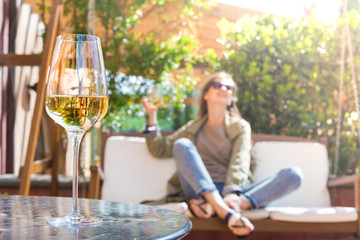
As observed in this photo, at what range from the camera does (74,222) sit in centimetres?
81

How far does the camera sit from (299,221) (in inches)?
105

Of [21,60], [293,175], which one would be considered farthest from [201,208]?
[21,60]

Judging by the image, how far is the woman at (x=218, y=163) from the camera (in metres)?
2.66

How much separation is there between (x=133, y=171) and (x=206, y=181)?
2.36 feet

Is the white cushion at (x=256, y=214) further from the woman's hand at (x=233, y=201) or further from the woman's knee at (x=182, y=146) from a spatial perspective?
the woman's knee at (x=182, y=146)

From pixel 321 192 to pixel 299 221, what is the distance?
668 millimetres

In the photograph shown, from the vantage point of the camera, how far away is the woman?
2.66 m

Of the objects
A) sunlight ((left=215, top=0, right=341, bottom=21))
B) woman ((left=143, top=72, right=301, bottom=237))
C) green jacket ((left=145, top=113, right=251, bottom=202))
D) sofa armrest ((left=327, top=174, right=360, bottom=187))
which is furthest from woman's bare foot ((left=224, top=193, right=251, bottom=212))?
sunlight ((left=215, top=0, right=341, bottom=21))

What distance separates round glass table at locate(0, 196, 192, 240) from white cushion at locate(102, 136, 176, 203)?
2.16 meters

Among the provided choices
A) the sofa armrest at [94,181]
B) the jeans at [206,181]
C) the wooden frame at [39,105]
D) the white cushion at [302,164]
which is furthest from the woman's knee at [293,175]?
the wooden frame at [39,105]

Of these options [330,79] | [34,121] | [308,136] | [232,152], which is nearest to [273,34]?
[330,79]

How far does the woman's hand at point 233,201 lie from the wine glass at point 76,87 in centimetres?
190

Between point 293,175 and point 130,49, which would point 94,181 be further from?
point 130,49

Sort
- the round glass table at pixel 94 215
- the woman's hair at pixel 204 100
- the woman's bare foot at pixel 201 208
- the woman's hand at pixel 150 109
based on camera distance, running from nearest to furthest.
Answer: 1. the round glass table at pixel 94 215
2. the woman's bare foot at pixel 201 208
3. the woman's hand at pixel 150 109
4. the woman's hair at pixel 204 100
